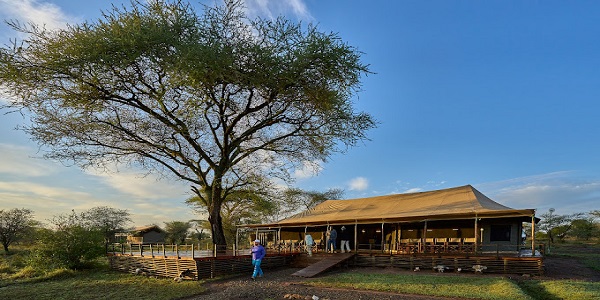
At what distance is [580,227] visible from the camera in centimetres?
4866

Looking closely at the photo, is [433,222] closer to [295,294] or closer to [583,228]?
[295,294]

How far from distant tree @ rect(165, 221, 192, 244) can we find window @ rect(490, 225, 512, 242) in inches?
2015

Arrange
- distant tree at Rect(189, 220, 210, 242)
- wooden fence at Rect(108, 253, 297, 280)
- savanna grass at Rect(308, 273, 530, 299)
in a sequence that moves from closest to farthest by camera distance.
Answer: savanna grass at Rect(308, 273, 530, 299)
wooden fence at Rect(108, 253, 297, 280)
distant tree at Rect(189, 220, 210, 242)

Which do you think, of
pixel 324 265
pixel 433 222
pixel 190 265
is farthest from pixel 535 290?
pixel 190 265

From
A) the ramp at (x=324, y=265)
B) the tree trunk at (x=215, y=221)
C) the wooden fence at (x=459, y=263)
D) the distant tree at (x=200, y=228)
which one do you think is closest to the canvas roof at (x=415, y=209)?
the wooden fence at (x=459, y=263)

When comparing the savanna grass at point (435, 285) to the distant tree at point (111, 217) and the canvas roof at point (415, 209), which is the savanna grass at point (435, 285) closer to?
the canvas roof at point (415, 209)

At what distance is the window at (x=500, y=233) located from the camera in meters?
17.8

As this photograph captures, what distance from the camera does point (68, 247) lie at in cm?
1955

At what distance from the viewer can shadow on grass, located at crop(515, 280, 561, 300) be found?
10531 mm

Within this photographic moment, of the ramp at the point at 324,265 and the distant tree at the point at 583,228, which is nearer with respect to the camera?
the ramp at the point at 324,265

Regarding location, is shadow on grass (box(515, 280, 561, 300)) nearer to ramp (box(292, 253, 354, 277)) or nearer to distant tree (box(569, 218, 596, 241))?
ramp (box(292, 253, 354, 277))

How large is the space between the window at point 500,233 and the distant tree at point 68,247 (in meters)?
20.8

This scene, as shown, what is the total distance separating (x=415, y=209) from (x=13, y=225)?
146 ft

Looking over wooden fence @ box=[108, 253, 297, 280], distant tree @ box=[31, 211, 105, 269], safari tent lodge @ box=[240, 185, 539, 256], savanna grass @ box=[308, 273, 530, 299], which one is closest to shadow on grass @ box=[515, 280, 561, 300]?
savanna grass @ box=[308, 273, 530, 299]
